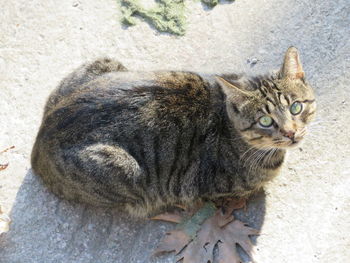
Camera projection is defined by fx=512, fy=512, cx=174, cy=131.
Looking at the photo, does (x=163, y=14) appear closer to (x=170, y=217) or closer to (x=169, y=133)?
(x=169, y=133)

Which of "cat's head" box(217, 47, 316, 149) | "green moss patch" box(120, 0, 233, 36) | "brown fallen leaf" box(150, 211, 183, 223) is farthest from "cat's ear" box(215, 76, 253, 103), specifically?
"green moss patch" box(120, 0, 233, 36)

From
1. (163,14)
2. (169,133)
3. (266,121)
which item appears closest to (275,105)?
(266,121)

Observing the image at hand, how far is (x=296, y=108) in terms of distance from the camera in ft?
10.8

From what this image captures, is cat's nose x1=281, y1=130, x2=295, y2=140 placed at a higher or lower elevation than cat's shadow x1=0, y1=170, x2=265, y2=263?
higher

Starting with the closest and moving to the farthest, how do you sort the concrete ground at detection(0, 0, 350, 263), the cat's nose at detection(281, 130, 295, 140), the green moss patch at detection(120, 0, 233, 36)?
the cat's nose at detection(281, 130, 295, 140) < the concrete ground at detection(0, 0, 350, 263) < the green moss patch at detection(120, 0, 233, 36)

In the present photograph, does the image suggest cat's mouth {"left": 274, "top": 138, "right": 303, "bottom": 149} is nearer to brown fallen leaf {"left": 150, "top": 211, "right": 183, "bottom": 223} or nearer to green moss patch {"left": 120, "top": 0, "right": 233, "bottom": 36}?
brown fallen leaf {"left": 150, "top": 211, "right": 183, "bottom": 223}

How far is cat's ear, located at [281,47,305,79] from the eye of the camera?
3.26 m

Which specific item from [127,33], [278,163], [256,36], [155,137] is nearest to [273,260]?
[278,163]

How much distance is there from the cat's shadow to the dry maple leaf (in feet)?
0.27

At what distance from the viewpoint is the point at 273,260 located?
140 inches

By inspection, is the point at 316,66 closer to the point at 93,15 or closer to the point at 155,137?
the point at 155,137

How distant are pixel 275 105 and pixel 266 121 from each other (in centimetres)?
12

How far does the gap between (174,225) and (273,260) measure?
754mm

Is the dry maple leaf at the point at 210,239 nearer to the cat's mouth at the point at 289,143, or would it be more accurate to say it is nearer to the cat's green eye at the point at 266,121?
the cat's mouth at the point at 289,143
